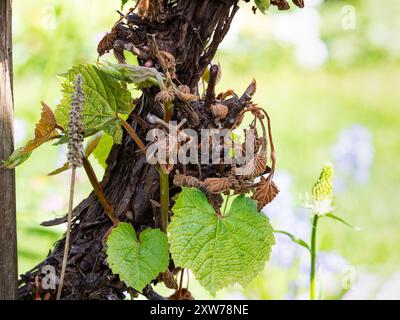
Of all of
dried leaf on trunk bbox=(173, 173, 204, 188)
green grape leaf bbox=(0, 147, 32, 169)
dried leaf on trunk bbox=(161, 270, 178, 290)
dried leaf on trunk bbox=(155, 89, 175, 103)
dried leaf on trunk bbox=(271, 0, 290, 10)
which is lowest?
dried leaf on trunk bbox=(161, 270, 178, 290)

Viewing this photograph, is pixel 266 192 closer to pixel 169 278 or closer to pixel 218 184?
pixel 218 184

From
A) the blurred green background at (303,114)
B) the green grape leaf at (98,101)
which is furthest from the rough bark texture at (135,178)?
the blurred green background at (303,114)

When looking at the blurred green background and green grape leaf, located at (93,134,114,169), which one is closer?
green grape leaf, located at (93,134,114,169)

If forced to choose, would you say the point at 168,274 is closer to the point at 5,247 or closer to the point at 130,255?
the point at 130,255

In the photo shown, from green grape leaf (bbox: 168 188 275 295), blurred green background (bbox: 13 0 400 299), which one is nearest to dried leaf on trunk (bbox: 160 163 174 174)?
green grape leaf (bbox: 168 188 275 295)

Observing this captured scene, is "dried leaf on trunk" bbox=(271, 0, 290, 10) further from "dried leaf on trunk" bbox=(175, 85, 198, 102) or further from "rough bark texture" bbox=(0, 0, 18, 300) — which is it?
"rough bark texture" bbox=(0, 0, 18, 300)

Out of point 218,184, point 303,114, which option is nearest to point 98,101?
point 218,184
